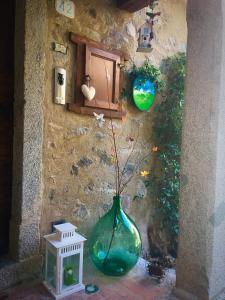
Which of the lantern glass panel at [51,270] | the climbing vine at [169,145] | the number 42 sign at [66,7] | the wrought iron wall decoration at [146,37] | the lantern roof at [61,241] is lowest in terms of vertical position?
the lantern glass panel at [51,270]

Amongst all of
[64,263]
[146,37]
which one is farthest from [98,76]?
[64,263]

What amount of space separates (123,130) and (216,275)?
1.47 m

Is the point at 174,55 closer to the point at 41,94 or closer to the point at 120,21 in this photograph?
the point at 120,21

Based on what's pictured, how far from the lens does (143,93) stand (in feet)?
8.45

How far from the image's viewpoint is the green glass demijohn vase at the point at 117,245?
188 cm

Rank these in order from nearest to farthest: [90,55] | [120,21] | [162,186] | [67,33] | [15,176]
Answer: [15,176]
[67,33]
[90,55]
[120,21]
[162,186]

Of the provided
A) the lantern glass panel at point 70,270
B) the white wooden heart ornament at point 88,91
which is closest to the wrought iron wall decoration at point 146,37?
the white wooden heart ornament at point 88,91

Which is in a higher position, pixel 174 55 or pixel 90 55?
pixel 174 55

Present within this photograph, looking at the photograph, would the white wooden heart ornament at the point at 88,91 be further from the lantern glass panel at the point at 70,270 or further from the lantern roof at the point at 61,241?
the lantern glass panel at the point at 70,270

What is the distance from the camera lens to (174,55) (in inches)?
117

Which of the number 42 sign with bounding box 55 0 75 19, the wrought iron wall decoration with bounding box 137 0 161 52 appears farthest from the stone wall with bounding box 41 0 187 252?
the wrought iron wall decoration with bounding box 137 0 161 52

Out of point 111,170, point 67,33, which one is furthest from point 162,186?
point 67,33

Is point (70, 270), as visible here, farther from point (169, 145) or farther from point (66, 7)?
point (66, 7)

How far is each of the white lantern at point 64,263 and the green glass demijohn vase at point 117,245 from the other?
0.22m
